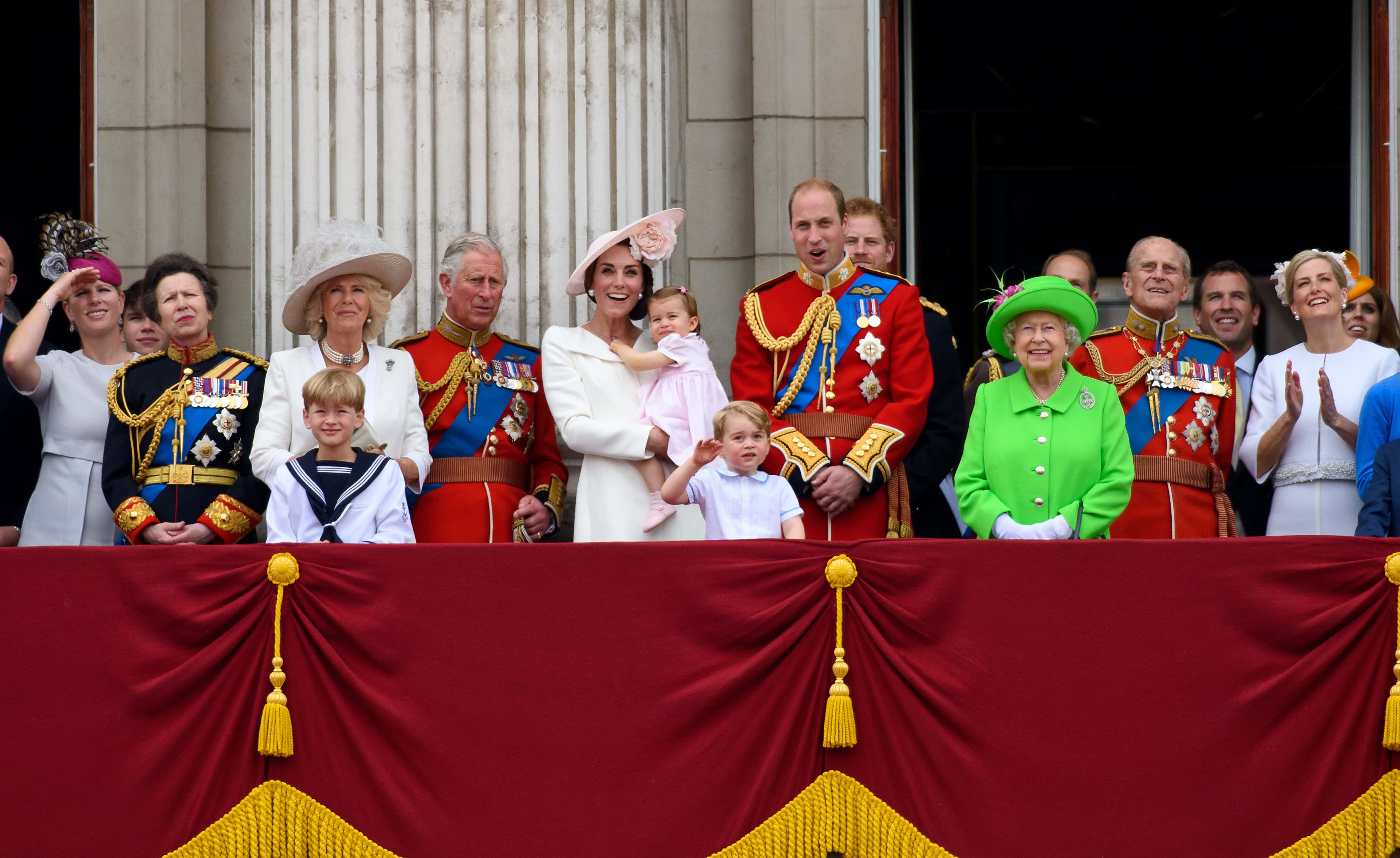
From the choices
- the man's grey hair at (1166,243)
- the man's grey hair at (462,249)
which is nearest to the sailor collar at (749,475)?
the man's grey hair at (462,249)

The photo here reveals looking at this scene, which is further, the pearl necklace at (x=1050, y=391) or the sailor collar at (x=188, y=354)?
the sailor collar at (x=188, y=354)

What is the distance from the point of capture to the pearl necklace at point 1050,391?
19.1 feet

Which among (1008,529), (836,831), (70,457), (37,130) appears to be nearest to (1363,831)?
(1008,529)

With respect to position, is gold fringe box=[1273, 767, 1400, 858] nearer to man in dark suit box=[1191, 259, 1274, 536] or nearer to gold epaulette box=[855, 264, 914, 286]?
man in dark suit box=[1191, 259, 1274, 536]

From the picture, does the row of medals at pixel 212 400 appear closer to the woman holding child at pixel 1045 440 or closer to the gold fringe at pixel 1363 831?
the woman holding child at pixel 1045 440

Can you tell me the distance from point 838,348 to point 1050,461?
2.65 feet

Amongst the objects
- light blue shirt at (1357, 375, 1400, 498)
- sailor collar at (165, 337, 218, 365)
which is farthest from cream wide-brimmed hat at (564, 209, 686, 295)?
light blue shirt at (1357, 375, 1400, 498)

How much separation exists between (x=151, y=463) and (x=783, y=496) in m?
2.04

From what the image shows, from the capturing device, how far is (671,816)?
5.04 metres

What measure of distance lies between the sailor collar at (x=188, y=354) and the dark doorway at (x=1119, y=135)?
5.30 meters

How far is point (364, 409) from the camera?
5.87 m

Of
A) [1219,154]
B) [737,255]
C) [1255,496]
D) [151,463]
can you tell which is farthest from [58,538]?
[1219,154]

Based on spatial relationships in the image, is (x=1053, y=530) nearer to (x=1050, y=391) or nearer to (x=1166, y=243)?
(x=1050, y=391)

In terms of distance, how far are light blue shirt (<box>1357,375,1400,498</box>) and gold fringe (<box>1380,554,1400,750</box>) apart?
2.84 ft
